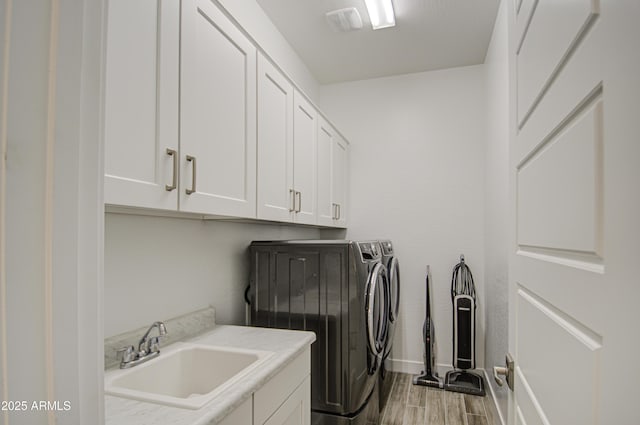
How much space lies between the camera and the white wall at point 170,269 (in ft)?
4.29

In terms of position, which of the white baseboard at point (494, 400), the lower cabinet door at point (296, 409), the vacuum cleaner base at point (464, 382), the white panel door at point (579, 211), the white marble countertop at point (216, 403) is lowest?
the vacuum cleaner base at point (464, 382)

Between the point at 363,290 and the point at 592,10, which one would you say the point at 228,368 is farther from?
the point at 592,10

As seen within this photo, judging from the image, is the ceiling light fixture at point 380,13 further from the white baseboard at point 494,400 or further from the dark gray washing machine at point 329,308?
the white baseboard at point 494,400

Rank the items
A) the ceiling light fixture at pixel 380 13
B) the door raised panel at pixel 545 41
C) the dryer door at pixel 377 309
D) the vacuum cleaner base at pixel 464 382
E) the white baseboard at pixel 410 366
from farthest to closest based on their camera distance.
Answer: the white baseboard at pixel 410 366, the vacuum cleaner base at pixel 464 382, the ceiling light fixture at pixel 380 13, the dryer door at pixel 377 309, the door raised panel at pixel 545 41

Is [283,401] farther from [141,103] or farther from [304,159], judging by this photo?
[304,159]

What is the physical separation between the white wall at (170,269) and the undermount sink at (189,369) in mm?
161

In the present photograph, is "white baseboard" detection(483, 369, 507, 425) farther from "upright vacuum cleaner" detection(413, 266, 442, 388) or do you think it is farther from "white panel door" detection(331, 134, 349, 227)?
"white panel door" detection(331, 134, 349, 227)

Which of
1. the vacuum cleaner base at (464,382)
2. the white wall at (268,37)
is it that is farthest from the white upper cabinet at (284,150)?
the vacuum cleaner base at (464,382)

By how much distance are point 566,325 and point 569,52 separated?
0.45m

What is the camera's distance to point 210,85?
1.32m

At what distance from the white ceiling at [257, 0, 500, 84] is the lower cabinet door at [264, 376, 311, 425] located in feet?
7.38

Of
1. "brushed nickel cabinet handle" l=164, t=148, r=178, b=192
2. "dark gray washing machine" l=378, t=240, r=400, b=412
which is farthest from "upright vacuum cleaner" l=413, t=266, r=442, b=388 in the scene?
"brushed nickel cabinet handle" l=164, t=148, r=178, b=192

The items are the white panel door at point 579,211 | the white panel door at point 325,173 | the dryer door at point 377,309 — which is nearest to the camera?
the white panel door at point 579,211

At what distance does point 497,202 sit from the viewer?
2408mm
